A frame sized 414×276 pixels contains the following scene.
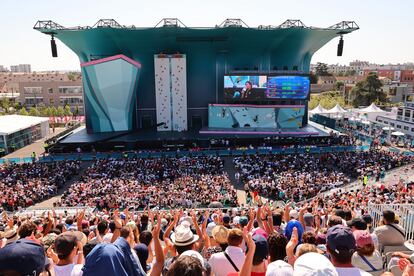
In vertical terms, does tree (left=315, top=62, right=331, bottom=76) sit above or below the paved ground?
above

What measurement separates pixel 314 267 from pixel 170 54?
35.9m

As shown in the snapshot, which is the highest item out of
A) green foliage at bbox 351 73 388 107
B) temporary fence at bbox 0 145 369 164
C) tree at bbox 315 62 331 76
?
tree at bbox 315 62 331 76

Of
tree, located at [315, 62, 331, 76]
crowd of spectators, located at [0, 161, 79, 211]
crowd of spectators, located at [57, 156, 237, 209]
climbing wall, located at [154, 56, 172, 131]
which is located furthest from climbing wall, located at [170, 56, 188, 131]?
tree, located at [315, 62, 331, 76]

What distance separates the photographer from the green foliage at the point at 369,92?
64.2 metres

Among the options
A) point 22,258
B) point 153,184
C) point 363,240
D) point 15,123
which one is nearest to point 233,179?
point 153,184

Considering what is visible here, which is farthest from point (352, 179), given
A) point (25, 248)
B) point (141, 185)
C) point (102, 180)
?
point (25, 248)

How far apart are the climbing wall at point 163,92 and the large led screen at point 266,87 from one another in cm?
656

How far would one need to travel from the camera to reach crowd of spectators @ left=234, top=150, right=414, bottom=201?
18969mm

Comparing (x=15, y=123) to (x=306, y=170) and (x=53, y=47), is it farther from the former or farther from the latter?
(x=306, y=170)

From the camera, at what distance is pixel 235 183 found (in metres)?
21.9

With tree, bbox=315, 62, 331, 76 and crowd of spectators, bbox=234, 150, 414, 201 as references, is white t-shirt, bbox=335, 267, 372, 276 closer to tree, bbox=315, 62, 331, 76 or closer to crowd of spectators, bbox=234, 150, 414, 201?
crowd of spectators, bbox=234, 150, 414, 201

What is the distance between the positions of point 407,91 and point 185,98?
56.4 m

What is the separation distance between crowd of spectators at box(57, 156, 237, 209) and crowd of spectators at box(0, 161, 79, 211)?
5.22 ft

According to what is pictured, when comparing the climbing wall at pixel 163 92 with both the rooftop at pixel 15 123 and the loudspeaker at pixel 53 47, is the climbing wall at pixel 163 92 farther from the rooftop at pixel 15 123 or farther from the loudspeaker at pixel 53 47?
the rooftop at pixel 15 123
